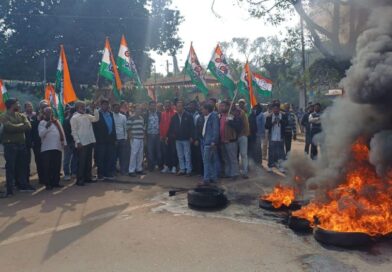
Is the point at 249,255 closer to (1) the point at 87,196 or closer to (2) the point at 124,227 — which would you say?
(2) the point at 124,227

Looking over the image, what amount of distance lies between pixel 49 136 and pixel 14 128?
940 mm

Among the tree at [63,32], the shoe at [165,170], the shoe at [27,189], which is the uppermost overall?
the tree at [63,32]

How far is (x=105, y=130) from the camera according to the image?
10648mm

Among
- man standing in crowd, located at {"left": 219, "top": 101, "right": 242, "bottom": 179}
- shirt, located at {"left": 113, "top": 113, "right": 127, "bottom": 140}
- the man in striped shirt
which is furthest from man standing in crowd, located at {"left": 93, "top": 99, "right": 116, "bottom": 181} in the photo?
man standing in crowd, located at {"left": 219, "top": 101, "right": 242, "bottom": 179}

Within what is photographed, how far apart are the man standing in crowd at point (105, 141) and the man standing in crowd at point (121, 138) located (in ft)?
0.91

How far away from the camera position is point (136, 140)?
37.7 ft

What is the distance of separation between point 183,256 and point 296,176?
12.4 ft

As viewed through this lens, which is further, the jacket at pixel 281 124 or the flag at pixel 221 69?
the flag at pixel 221 69

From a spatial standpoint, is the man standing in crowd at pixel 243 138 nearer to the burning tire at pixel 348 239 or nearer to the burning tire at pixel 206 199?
the burning tire at pixel 206 199

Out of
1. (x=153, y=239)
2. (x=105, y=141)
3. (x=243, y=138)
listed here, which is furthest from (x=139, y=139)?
(x=153, y=239)

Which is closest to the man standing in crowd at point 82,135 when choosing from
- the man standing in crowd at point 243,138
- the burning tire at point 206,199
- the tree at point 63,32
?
the burning tire at point 206,199

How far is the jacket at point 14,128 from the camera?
888cm

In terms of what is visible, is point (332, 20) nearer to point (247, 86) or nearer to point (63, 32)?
point (247, 86)

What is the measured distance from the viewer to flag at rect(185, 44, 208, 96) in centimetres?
1328
